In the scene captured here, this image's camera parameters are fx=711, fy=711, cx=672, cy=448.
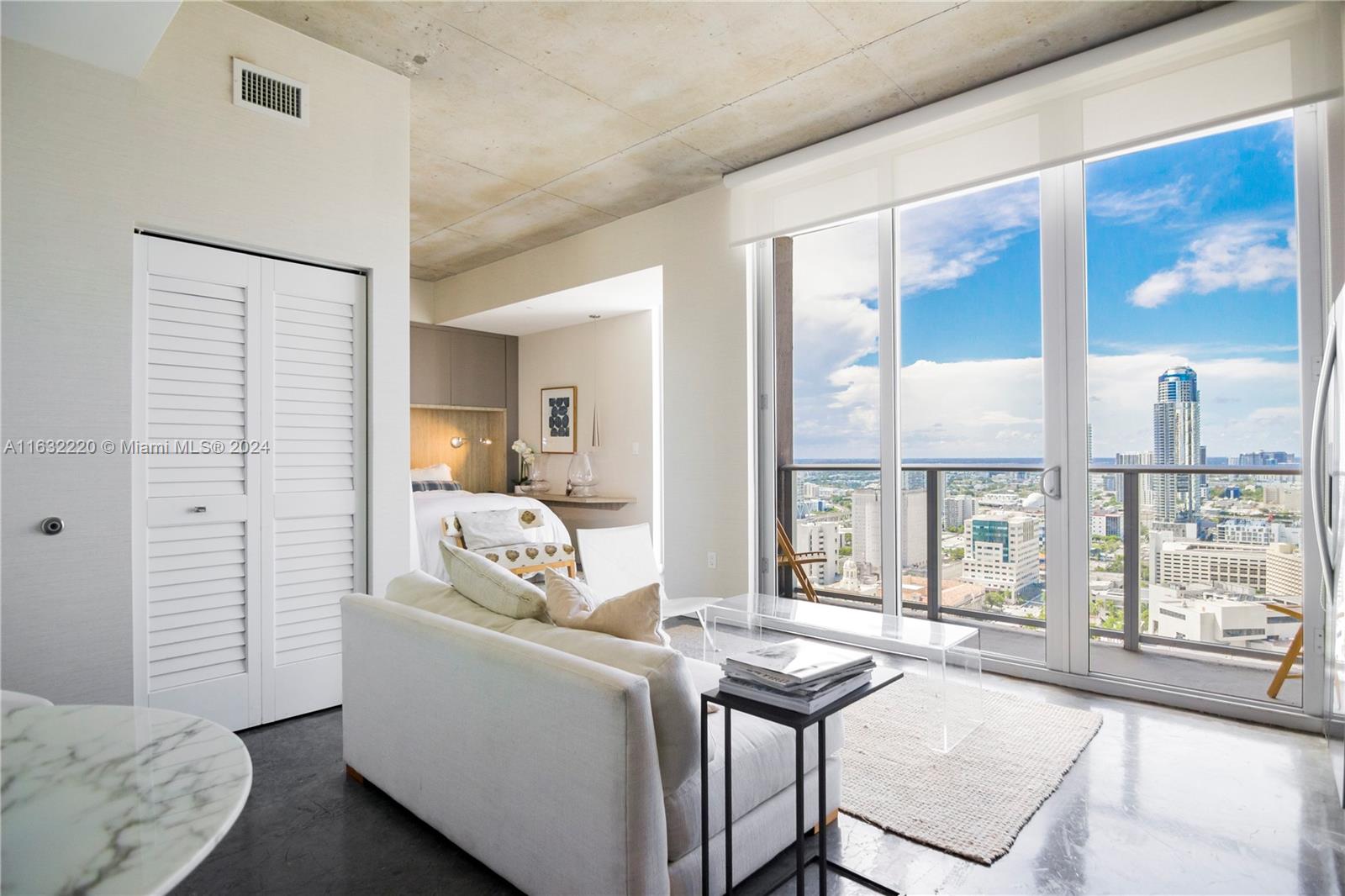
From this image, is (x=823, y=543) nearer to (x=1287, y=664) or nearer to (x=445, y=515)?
(x=1287, y=664)

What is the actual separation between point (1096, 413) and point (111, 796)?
3.69 metres

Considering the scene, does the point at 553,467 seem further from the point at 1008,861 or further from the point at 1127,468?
the point at 1008,861

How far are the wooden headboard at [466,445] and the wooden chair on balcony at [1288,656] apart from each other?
21.1 ft

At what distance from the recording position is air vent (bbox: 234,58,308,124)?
281cm

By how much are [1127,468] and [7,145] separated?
4491 mm

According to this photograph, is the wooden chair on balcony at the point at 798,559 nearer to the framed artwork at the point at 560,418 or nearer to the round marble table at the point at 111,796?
the framed artwork at the point at 560,418

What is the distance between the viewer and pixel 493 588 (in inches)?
82.4

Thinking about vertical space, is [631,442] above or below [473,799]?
above

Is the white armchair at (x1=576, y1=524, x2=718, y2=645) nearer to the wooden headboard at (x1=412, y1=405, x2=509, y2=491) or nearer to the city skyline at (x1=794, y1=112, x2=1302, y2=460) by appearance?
the city skyline at (x1=794, y1=112, x2=1302, y2=460)

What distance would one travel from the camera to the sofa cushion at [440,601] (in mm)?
2016

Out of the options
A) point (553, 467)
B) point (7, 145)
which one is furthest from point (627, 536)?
point (553, 467)

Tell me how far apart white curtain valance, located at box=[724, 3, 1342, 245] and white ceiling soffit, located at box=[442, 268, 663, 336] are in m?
1.48

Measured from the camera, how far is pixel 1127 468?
3260 mm

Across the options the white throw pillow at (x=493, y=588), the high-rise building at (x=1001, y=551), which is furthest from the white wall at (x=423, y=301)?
the high-rise building at (x=1001, y=551)
